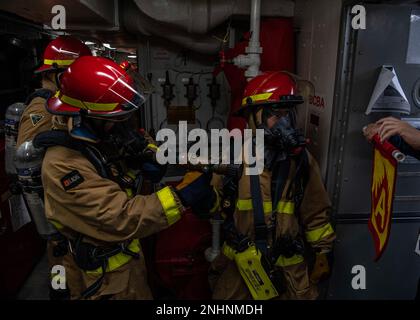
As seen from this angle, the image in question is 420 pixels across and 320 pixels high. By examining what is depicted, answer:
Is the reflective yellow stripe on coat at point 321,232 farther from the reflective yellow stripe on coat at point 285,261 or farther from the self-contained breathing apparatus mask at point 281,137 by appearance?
the self-contained breathing apparatus mask at point 281,137

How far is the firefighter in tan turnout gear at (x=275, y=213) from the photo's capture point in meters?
1.90

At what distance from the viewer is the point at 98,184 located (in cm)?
162

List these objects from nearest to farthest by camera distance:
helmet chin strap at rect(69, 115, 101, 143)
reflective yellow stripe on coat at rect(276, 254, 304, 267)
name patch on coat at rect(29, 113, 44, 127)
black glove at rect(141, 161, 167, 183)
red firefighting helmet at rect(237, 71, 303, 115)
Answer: helmet chin strap at rect(69, 115, 101, 143), red firefighting helmet at rect(237, 71, 303, 115), reflective yellow stripe on coat at rect(276, 254, 304, 267), black glove at rect(141, 161, 167, 183), name patch on coat at rect(29, 113, 44, 127)

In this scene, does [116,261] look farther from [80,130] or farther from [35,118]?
[35,118]

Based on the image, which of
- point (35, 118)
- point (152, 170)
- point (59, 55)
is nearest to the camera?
point (152, 170)

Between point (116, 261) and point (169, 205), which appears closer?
point (169, 205)

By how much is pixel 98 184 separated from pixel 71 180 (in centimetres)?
13

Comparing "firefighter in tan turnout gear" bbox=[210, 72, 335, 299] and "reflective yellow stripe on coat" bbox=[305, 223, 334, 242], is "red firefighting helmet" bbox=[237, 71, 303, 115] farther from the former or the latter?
"reflective yellow stripe on coat" bbox=[305, 223, 334, 242]

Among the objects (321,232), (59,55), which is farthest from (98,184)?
(59,55)

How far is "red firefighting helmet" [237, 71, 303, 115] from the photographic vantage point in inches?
76.9

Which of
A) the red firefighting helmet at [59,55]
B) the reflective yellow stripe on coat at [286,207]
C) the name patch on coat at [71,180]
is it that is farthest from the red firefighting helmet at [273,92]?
the red firefighting helmet at [59,55]

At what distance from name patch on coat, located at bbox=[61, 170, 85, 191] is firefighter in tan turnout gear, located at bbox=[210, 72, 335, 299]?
83 cm

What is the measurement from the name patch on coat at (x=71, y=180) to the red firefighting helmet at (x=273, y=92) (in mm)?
1091

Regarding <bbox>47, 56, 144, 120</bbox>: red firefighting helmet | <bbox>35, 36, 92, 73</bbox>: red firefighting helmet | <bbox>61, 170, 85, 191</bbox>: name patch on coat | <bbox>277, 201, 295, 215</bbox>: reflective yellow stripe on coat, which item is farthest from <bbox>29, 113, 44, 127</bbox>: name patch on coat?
<bbox>277, 201, 295, 215</bbox>: reflective yellow stripe on coat
